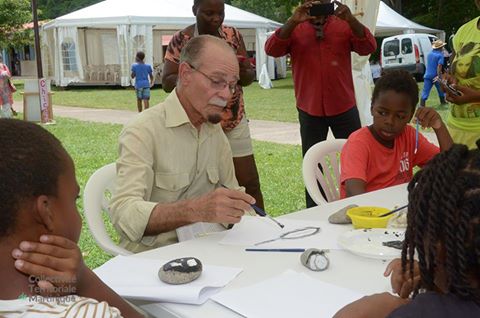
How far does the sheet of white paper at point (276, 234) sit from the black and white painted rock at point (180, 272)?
33cm

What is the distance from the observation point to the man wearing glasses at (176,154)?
1.95 meters

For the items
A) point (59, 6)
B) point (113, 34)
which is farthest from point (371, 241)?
point (59, 6)

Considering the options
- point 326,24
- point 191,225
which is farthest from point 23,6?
point 191,225

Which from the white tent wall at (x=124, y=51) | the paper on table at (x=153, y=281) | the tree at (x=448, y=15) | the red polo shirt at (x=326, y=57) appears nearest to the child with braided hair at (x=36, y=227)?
the paper on table at (x=153, y=281)

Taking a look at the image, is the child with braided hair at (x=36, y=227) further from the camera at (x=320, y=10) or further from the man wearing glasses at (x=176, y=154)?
the camera at (x=320, y=10)

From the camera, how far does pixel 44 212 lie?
106 centimetres

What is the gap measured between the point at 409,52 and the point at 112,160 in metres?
14.2

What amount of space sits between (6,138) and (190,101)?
1.21 m

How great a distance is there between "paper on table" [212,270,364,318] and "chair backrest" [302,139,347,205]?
4.64 feet

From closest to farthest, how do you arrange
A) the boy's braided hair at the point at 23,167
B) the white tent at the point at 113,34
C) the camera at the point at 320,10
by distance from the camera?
the boy's braided hair at the point at 23,167 < the camera at the point at 320,10 < the white tent at the point at 113,34

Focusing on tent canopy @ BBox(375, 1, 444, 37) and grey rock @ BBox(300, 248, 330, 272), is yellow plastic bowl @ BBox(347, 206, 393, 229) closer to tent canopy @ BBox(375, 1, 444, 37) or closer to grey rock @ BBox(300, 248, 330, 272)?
grey rock @ BBox(300, 248, 330, 272)

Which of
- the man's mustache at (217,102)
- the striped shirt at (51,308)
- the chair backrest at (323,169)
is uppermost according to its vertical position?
the man's mustache at (217,102)

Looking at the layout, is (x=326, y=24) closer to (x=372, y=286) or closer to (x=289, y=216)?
(x=289, y=216)

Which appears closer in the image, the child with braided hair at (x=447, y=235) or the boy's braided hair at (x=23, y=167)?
the child with braided hair at (x=447, y=235)
